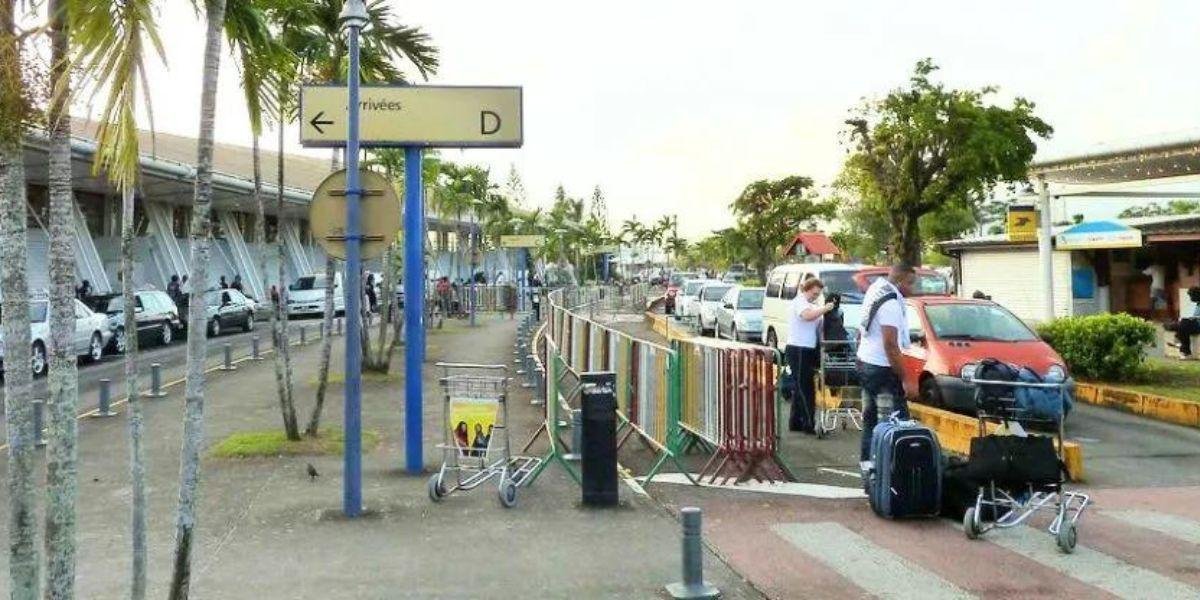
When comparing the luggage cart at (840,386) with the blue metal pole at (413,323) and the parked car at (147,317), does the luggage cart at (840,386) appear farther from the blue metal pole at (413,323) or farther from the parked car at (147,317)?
the parked car at (147,317)

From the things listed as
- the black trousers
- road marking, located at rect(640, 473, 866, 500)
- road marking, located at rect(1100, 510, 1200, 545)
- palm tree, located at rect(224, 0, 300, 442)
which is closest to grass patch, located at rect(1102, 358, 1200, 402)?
the black trousers

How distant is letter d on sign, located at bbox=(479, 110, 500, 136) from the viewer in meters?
9.67

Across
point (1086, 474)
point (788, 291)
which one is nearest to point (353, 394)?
point (1086, 474)

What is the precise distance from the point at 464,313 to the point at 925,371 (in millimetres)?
29769

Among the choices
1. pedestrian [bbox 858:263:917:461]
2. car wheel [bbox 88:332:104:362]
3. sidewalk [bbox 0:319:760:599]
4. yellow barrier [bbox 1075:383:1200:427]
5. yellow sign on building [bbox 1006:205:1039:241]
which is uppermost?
yellow sign on building [bbox 1006:205:1039:241]

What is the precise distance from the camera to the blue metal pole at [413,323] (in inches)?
382

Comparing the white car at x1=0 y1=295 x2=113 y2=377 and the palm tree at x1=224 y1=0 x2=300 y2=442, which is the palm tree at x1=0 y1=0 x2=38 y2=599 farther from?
the white car at x1=0 y1=295 x2=113 y2=377

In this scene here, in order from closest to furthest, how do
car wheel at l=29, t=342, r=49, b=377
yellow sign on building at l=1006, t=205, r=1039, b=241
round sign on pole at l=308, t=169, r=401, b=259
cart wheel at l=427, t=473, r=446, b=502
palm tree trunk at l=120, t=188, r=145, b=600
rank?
palm tree trunk at l=120, t=188, r=145, b=600
round sign on pole at l=308, t=169, r=401, b=259
cart wheel at l=427, t=473, r=446, b=502
car wheel at l=29, t=342, r=49, b=377
yellow sign on building at l=1006, t=205, r=1039, b=241

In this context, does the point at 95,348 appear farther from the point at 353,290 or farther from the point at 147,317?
the point at 353,290

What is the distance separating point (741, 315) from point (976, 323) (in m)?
12.5

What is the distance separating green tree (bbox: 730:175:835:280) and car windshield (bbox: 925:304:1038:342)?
50.0m

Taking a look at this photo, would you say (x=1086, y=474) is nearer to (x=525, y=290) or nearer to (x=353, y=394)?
(x=353, y=394)

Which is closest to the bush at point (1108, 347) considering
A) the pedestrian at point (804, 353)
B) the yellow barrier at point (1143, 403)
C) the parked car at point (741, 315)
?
the yellow barrier at point (1143, 403)

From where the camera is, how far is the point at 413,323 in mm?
9719
